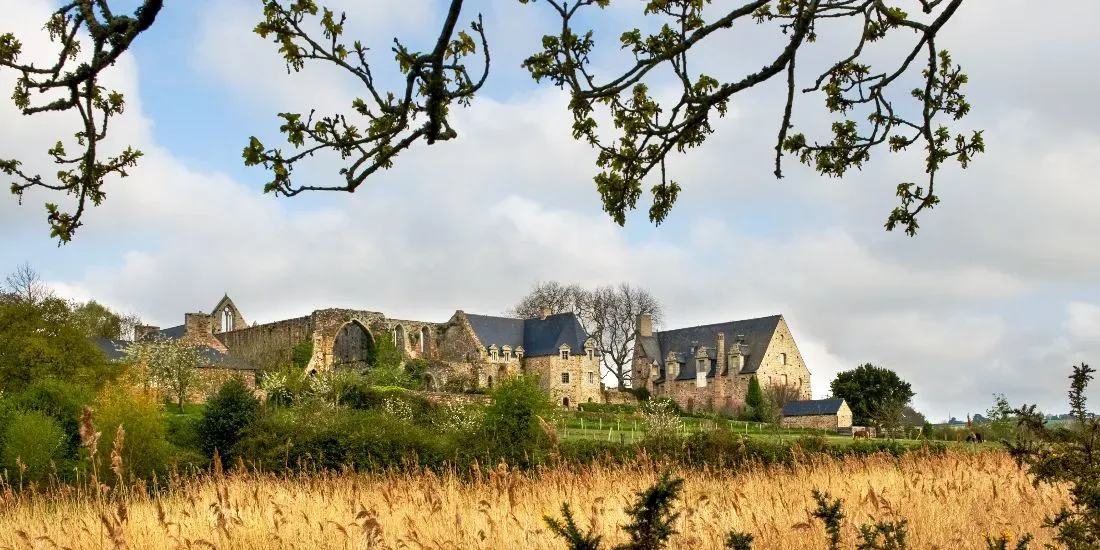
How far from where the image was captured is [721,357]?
2596 inches

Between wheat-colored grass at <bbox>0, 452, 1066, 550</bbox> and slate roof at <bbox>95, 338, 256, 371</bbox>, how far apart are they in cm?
4428

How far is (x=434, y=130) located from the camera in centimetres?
449

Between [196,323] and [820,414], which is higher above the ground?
[196,323]

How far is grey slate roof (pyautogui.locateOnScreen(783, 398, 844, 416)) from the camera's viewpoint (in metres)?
58.0

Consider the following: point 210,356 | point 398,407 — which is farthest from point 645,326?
point 398,407

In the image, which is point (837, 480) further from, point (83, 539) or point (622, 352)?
point (622, 352)

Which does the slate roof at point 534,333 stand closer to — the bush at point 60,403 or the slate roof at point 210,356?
the slate roof at point 210,356

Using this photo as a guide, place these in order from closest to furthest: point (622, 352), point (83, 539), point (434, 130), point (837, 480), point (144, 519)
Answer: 1. point (434, 130)
2. point (83, 539)
3. point (144, 519)
4. point (837, 480)
5. point (622, 352)

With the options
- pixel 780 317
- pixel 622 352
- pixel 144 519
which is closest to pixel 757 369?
pixel 780 317

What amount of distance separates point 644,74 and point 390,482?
5794 millimetres

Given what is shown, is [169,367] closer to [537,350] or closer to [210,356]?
[210,356]

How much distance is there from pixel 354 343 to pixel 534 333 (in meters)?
11.3

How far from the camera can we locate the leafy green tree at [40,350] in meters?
33.2

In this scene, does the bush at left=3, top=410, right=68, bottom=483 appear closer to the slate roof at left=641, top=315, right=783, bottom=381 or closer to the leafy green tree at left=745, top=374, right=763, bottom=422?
the leafy green tree at left=745, top=374, right=763, bottom=422
